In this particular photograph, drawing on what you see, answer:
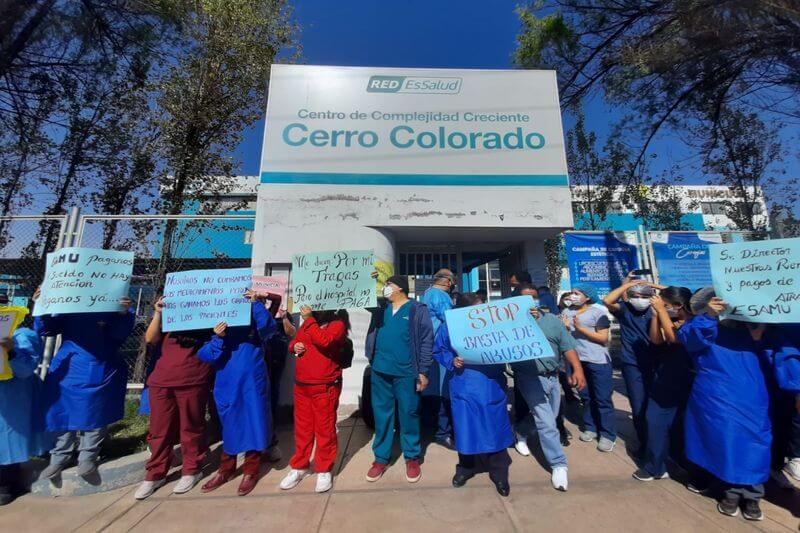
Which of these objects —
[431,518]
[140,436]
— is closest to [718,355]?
[431,518]

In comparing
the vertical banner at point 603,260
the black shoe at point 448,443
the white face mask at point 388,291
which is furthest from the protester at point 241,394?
the vertical banner at point 603,260

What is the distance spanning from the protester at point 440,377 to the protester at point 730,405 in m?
2.12

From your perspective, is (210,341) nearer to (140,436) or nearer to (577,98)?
(140,436)

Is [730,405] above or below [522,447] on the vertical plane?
above

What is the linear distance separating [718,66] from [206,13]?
35.1 ft

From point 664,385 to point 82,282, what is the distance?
525cm

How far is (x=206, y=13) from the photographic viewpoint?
8.06 metres

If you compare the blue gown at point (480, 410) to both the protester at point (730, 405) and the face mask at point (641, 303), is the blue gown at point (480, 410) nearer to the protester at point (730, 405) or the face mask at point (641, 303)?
the protester at point (730, 405)

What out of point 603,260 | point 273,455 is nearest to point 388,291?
point 273,455

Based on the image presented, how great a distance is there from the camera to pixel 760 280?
2.56 m

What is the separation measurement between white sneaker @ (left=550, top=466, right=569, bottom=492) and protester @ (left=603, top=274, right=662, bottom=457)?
1034mm

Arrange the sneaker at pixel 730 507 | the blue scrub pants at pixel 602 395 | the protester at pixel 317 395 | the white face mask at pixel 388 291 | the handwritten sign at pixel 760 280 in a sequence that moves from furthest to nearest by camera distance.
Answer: the blue scrub pants at pixel 602 395, the white face mask at pixel 388 291, the protester at pixel 317 395, the sneaker at pixel 730 507, the handwritten sign at pixel 760 280

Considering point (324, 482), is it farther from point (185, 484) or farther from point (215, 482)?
point (185, 484)

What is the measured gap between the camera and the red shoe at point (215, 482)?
3.05 meters
